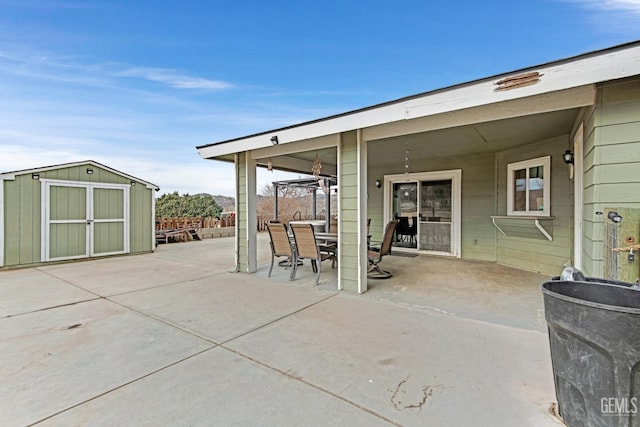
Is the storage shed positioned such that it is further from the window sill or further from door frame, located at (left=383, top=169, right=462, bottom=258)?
the window sill

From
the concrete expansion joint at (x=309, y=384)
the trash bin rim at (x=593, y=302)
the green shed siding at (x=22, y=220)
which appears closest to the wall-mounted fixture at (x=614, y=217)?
the trash bin rim at (x=593, y=302)

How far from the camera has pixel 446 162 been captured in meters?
7.07

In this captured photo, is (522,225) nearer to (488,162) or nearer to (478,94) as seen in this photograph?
(488,162)

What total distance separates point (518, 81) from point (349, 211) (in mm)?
2381

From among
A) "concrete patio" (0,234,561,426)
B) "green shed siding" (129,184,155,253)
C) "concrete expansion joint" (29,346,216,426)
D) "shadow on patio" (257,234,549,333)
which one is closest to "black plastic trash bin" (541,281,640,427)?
"concrete patio" (0,234,561,426)

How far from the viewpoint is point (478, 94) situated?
2.83 m

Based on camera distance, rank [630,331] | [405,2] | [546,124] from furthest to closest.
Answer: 1. [405,2]
2. [546,124]
3. [630,331]

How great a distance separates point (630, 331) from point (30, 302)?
5.61 meters

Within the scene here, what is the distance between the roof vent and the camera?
2.54 m

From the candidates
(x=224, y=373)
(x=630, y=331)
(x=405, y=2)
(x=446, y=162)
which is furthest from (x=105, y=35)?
(x=630, y=331)

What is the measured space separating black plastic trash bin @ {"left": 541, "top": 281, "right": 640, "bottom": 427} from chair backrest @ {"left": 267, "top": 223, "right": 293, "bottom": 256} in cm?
373

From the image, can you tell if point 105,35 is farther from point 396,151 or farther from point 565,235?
point 565,235

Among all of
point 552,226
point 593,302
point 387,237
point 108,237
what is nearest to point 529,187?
point 552,226

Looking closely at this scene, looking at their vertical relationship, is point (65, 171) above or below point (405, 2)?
below
